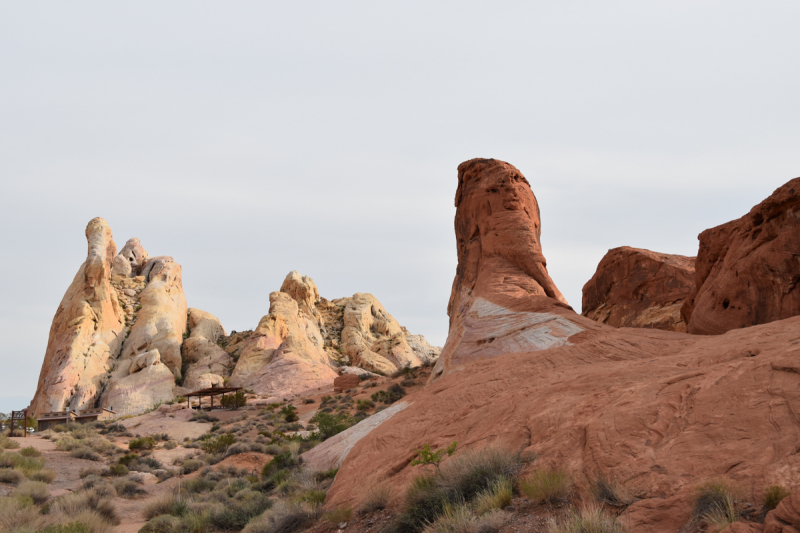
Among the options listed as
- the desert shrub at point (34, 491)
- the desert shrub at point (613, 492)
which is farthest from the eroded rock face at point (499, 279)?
the desert shrub at point (34, 491)

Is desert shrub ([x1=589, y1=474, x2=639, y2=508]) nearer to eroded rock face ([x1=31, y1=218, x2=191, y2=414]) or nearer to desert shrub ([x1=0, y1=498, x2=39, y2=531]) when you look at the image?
desert shrub ([x1=0, y1=498, x2=39, y2=531])

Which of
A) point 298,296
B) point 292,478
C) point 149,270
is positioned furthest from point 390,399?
point 149,270

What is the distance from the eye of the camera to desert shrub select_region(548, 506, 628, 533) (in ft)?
15.4

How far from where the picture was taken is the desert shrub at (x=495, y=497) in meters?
6.05

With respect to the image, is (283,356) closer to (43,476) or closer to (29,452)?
(29,452)

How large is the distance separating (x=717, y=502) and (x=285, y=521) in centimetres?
672

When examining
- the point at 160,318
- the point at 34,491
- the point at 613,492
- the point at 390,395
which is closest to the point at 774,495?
the point at 613,492

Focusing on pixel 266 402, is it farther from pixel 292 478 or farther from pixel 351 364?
pixel 292 478

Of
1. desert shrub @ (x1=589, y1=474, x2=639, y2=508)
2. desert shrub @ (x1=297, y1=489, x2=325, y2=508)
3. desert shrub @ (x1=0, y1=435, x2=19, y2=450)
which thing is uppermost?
desert shrub @ (x1=0, y1=435, x2=19, y2=450)

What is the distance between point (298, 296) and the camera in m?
57.8

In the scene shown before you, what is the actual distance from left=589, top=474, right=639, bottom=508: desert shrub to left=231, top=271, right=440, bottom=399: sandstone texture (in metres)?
38.1

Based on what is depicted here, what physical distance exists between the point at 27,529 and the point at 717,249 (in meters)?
19.7

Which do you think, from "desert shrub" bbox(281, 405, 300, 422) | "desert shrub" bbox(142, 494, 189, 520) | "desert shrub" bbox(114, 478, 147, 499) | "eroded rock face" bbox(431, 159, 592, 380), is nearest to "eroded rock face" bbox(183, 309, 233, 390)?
"desert shrub" bbox(281, 405, 300, 422)

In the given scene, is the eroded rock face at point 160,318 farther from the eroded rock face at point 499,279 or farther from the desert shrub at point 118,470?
the eroded rock face at point 499,279
